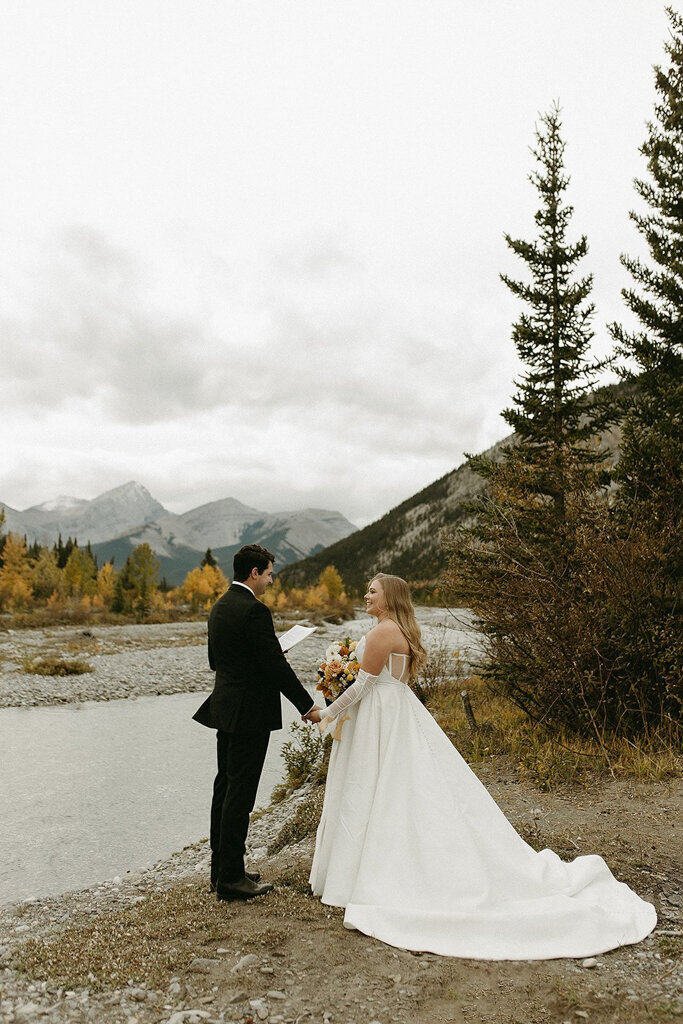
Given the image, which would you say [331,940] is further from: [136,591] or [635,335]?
[136,591]

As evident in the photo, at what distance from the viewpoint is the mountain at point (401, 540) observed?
125000 mm

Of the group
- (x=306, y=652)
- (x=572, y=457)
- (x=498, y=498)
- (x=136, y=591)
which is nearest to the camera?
(x=572, y=457)

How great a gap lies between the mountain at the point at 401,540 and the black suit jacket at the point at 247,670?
361ft

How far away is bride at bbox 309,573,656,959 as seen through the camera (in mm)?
4684

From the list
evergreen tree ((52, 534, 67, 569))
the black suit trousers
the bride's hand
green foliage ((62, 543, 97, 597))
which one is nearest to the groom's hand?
the bride's hand

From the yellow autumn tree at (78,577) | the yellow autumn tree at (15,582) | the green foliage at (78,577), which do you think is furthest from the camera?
the yellow autumn tree at (78,577)

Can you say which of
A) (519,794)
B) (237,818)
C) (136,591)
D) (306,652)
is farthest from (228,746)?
(136,591)

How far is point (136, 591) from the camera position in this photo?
60188 millimetres

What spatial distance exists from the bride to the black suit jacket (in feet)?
1.13

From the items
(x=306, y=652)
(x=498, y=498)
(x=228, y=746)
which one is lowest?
(x=306, y=652)

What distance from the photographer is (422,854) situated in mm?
4973

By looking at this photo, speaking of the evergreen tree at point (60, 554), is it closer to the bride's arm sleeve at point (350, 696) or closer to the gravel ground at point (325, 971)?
the gravel ground at point (325, 971)

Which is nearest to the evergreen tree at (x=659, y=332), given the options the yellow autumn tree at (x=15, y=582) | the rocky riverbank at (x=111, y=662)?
the rocky riverbank at (x=111, y=662)

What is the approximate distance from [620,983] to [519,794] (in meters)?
4.69
